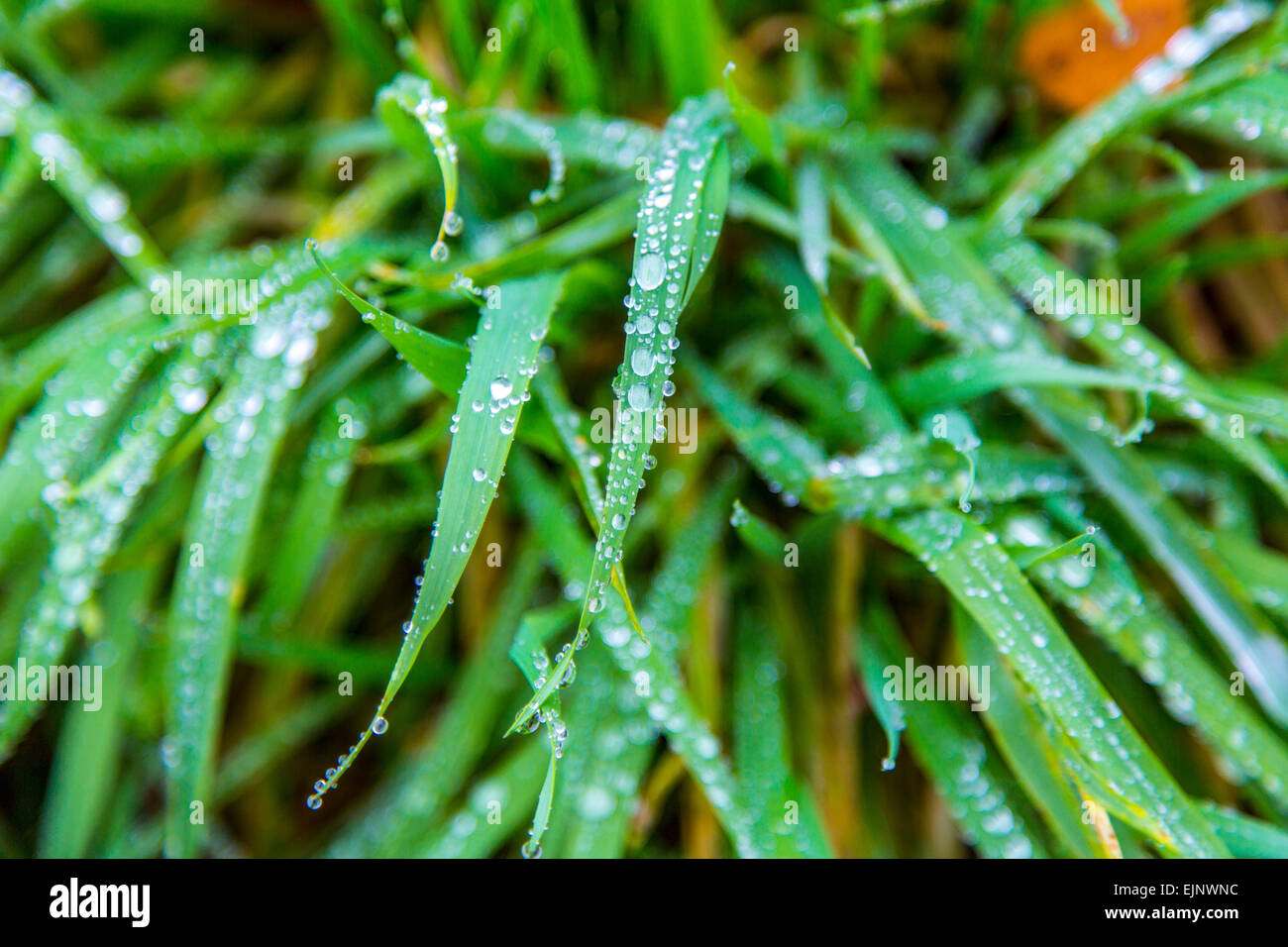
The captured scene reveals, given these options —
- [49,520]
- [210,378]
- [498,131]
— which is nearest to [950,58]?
[498,131]

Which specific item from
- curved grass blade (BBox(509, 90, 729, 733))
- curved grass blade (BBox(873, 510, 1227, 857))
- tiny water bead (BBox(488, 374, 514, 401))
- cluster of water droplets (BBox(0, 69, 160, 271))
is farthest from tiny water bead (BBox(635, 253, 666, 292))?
cluster of water droplets (BBox(0, 69, 160, 271))

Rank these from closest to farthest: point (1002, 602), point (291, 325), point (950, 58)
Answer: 1. point (1002, 602)
2. point (291, 325)
3. point (950, 58)

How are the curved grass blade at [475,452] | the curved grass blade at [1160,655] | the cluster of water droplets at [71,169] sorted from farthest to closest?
the cluster of water droplets at [71,169], the curved grass blade at [1160,655], the curved grass blade at [475,452]

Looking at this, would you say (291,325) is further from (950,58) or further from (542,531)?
(950,58)

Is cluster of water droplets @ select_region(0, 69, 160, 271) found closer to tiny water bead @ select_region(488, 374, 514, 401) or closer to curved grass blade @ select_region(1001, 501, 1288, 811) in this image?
tiny water bead @ select_region(488, 374, 514, 401)

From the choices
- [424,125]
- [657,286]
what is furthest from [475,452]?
[424,125]

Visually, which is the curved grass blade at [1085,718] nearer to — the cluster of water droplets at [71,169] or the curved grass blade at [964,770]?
the curved grass blade at [964,770]

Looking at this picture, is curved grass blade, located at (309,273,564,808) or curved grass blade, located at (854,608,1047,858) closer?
curved grass blade, located at (309,273,564,808)

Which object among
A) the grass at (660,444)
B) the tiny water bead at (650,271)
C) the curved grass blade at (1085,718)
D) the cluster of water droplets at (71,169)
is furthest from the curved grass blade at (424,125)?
the curved grass blade at (1085,718)
